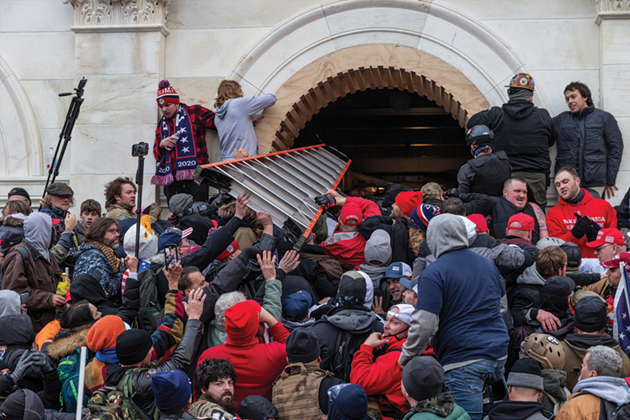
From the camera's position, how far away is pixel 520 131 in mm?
8414

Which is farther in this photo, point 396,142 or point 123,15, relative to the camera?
point 396,142

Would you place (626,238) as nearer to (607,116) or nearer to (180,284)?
(607,116)

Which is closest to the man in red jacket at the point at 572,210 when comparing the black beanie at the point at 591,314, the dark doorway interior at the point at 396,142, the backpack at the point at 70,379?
the black beanie at the point at 591,314

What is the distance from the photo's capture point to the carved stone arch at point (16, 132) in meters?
9.95

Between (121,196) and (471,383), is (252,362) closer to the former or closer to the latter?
(471,383)

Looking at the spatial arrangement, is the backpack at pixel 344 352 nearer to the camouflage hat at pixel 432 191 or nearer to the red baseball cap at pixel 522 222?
the red baseball cap at pixel 522 222

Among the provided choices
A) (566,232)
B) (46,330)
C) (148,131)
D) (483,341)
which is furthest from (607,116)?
(46,330)

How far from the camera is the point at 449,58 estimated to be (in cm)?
920

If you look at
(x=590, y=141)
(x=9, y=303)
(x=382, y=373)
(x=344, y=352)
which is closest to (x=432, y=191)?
(x=590, y=141)

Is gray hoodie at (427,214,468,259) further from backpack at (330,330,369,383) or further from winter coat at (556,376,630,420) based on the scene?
winter coat at (556,376,630,420)

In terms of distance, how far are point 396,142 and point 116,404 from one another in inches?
406

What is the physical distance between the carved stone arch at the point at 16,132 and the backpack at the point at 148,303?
4.76 m

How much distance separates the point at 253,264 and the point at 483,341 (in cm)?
233

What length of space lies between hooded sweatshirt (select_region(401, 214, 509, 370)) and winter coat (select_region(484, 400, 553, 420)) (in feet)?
1.65
